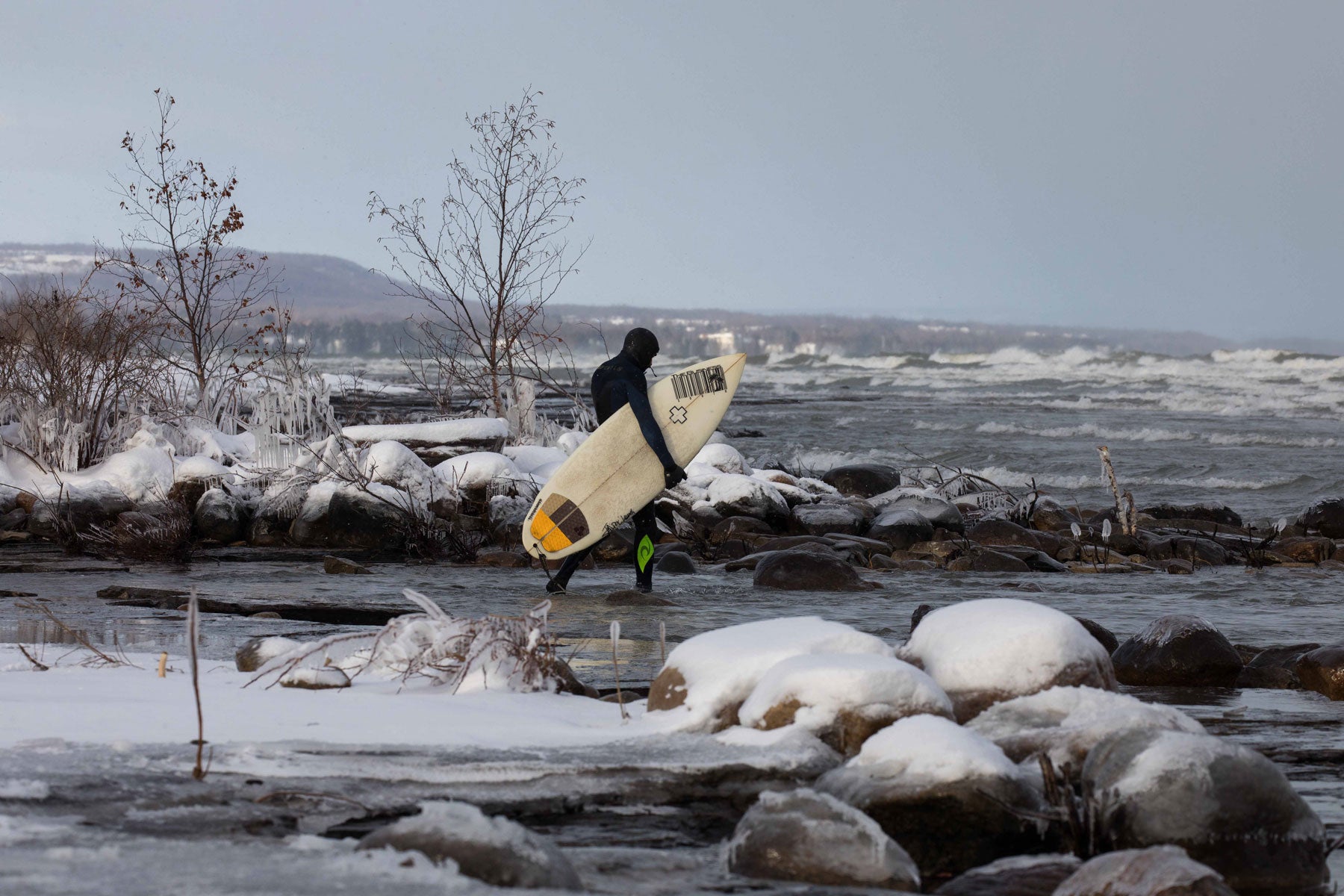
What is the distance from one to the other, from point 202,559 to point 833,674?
8623 millimetres

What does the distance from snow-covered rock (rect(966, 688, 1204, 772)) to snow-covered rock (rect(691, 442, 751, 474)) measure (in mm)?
10431

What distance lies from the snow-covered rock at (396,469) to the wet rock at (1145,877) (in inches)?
403

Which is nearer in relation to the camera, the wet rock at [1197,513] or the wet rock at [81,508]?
the wet rock at [81,508]

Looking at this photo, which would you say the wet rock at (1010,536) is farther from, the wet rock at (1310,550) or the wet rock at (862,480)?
the wet rock at (862,480)

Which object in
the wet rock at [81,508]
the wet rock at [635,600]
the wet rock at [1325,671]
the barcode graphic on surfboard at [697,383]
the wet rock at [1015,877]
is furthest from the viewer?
the wet rock at [81,508]

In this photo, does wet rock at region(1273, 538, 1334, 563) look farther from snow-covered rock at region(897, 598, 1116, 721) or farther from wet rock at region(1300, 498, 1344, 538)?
snow-covered rock at region(897, 598, 1116, 721)

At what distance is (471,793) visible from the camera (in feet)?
13.6

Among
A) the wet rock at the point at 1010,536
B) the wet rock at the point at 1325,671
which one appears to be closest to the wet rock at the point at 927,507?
the wet rock at the point at 1010,536

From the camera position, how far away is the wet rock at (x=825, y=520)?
13.7m

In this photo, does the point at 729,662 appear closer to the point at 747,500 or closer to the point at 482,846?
the point at 482,846

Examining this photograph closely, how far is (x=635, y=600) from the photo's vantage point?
9.46m

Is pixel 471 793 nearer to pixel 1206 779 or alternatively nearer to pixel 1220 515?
pixel 1206 779

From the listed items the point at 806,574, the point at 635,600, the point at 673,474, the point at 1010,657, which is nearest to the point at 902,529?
the point at 806,574

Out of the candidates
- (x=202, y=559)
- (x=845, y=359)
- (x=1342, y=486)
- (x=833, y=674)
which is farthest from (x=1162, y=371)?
(x=833, y=674)
